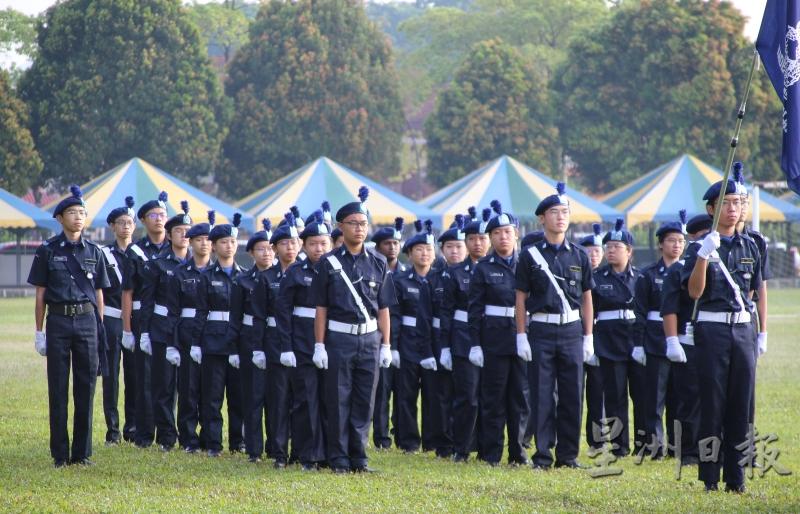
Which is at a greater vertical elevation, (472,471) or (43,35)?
(43,35)

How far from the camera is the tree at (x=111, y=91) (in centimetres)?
4784

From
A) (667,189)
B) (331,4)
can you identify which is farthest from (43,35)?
(667,189)

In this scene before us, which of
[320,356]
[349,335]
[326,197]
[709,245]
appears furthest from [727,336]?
[326,197]

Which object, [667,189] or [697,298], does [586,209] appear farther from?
[697,298]

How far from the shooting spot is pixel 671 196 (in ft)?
130

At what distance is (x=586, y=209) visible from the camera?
1497 inches

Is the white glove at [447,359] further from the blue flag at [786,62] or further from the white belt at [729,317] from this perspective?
the blue flag at [786,62]

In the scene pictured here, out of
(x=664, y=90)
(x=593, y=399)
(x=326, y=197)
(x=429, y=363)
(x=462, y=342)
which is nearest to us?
(x=462, y=342)

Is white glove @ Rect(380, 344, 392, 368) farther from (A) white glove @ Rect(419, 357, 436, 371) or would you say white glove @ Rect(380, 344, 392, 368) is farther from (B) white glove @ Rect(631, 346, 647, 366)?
(B) white glove @ Rect(631, 346, 647, 366)

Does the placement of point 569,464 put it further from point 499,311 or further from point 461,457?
point 499,311

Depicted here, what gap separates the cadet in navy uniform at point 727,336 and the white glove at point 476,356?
2.33 meters

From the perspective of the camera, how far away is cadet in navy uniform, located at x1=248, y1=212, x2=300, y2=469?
1140cm

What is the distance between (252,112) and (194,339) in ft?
130

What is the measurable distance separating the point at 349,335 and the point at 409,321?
208cm
